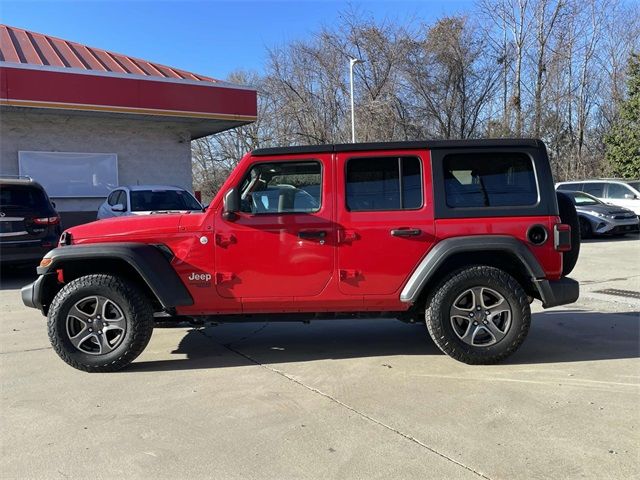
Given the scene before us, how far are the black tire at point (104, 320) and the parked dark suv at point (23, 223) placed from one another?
5111mm

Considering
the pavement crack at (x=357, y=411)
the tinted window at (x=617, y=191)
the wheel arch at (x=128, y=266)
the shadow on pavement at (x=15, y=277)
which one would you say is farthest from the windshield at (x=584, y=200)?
the wheel arch at (x=128, y=266)

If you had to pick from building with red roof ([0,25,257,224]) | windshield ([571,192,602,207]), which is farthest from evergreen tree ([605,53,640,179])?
building with red roof ([0,25,257,224])

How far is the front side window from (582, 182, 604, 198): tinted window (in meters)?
15.5

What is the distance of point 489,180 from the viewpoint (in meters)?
4.70

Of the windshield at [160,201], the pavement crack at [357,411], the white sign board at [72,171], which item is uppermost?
the white sign board at [72,171]

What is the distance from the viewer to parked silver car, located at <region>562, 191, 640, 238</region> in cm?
1504

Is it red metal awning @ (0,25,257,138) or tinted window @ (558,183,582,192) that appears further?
tinted window @ (558,183,582,192)

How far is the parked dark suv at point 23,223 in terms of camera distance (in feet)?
29.2

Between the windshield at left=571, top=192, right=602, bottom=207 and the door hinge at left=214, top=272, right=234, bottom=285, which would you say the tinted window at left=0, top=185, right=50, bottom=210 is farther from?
the windshield at left=571, top=192, right=602, bottom=207

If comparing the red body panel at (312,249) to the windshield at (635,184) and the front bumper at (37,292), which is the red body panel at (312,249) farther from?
the windshield at (635,184)

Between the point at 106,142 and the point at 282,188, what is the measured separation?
12.8m

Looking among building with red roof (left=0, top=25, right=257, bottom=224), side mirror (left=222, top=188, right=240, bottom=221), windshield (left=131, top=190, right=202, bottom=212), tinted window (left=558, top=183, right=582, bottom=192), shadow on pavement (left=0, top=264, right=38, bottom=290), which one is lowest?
shadow on pavement (left=0, top=264, right=38, bottom=290)

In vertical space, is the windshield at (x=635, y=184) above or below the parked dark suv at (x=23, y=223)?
above

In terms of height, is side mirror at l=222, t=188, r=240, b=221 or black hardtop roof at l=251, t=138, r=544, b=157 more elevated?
black hardtop roof at l=251, t=138, r=544, b=157
